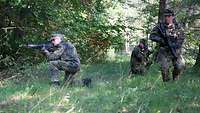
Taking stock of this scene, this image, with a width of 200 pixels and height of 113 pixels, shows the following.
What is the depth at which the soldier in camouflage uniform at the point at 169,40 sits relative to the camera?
36.9 ft

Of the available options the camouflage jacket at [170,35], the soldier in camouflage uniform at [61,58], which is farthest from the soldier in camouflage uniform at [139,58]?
the camouflage jacket at [170,35]

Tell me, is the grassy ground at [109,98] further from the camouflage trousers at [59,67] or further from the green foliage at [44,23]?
the green foliage at [44,23]

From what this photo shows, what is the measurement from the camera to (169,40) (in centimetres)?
1130

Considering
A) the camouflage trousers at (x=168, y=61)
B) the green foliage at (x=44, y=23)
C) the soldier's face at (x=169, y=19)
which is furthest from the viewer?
the green foliage at (x=44, y=23)

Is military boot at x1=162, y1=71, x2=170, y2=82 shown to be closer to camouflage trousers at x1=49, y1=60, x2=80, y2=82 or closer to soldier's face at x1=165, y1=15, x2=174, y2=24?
soldier's face at x1=165, y1=15, x2=174, y2=24

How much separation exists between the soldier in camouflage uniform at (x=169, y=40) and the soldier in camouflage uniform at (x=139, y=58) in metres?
3.05

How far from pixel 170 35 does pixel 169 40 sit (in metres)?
0.12

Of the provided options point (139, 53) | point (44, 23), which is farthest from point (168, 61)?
point (44, 23)

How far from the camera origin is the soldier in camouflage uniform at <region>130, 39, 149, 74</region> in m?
14.7

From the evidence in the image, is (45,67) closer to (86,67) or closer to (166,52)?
(86,67)

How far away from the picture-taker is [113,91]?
10.6 metres

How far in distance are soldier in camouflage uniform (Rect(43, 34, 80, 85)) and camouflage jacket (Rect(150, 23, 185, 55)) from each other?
2.33 m

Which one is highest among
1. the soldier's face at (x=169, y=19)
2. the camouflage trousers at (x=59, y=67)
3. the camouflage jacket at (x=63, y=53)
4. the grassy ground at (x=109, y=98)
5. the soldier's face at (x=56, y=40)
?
the soldier's face at (x=169, y=19)

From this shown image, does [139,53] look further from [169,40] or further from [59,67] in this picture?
[169,40]
